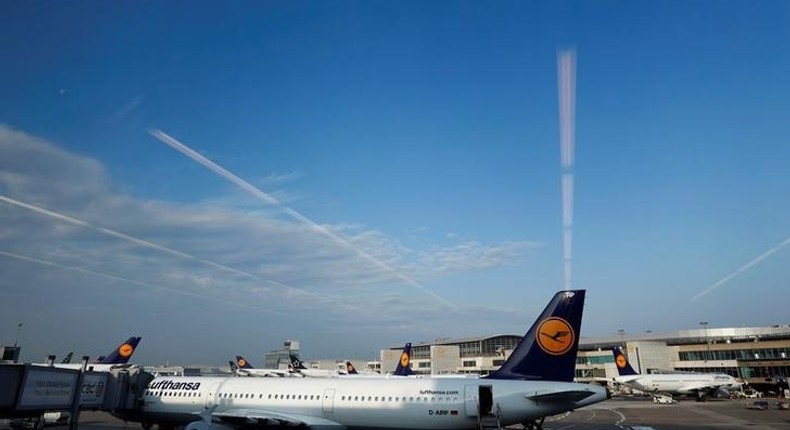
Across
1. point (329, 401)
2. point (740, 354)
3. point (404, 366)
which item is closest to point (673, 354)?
point (740, 354)

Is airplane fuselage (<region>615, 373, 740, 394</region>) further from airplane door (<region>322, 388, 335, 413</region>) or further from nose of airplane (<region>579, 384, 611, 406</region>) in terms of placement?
airplane door (<region>322, 388, 335, 413</region>)

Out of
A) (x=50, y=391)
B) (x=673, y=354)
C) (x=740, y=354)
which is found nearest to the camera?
(x=50, y=391)

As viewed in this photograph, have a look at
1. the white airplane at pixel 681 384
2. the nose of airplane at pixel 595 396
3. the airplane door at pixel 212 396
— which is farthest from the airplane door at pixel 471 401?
the white airplane at pixel 681 384

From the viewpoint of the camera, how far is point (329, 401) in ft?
88.6

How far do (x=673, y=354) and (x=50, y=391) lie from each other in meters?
119

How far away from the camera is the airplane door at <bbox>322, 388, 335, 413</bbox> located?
2681 cm

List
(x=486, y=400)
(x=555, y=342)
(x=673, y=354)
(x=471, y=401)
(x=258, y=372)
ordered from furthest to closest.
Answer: (x=673, y=354) < (x=258, y=372) < (x=555, y=342) < (x=471, y=401) < (x=486, y=400)

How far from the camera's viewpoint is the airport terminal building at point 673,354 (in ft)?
306

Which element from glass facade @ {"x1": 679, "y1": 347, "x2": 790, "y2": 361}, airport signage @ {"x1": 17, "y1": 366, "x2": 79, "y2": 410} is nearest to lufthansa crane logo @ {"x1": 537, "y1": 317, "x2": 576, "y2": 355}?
airport signage @ {"x1": 17, "y1": 366, "x2": 79, "y2": 410}

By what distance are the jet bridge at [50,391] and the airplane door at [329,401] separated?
1175cm

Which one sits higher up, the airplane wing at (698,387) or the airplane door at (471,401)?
the airplane door at (471,401)

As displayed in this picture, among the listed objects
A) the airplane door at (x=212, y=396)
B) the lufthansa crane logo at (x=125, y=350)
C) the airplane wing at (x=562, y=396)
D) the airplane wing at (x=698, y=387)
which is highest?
the lufthansa crane logo at (x=125, y=350)

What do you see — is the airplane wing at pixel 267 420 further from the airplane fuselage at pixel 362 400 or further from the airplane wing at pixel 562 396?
the airplane wing at pixel 562 396

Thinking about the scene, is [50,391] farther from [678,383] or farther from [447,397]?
[678,383]
